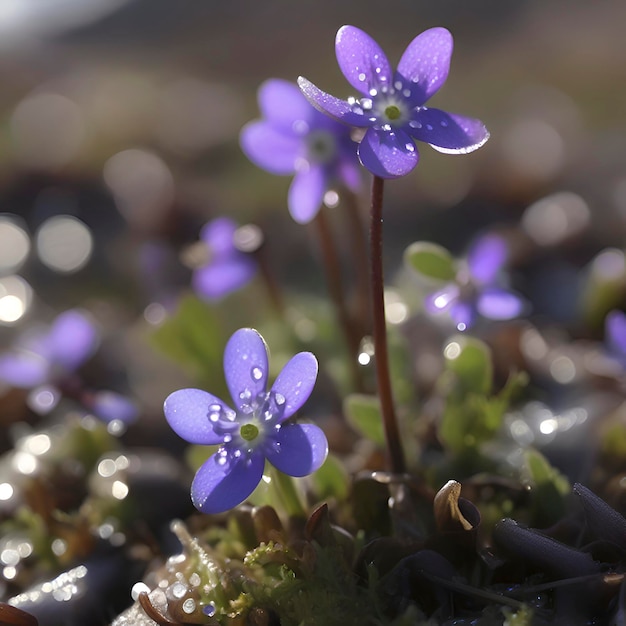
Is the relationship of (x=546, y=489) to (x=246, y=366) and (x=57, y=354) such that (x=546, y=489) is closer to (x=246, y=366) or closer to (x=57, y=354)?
(x=246, y=366)

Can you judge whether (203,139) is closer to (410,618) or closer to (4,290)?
(4,290)

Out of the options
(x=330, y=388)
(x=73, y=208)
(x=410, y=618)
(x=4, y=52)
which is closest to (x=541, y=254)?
(x=330, y=388)

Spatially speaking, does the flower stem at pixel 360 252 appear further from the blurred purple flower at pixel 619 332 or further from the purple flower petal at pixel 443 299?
the blurred purple flower at pixel 619 332

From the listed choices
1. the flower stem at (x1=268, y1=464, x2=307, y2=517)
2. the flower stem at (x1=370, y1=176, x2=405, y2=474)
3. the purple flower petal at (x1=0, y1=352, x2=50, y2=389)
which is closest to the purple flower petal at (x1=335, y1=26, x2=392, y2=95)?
the flower stem at (x1=370, y1=176, x2=405, y2=474)

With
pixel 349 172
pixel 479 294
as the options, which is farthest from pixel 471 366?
pixel 349 172

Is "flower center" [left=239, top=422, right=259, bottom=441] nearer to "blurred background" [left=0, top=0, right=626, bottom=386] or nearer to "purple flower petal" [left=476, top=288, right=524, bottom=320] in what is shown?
"purple flower petal" [left=476, top=288, right=524, bottom=320]

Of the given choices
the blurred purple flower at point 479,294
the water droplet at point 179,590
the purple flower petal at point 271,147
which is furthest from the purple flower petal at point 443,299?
the water droplet at point 179,590
